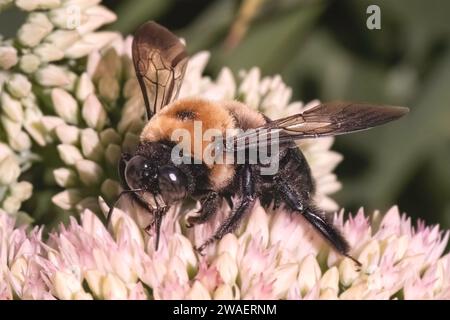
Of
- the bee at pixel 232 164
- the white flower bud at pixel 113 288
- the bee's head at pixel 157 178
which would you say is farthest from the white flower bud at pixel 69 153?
the white flower bud at pixel 113 288

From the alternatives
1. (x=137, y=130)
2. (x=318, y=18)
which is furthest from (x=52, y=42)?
(x=318, y=18)

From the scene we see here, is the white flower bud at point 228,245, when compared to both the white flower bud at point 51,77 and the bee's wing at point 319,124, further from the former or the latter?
the white flower bud at point 51,77

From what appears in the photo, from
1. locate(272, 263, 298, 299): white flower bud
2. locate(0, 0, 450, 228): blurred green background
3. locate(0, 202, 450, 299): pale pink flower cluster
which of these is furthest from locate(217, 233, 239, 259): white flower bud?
locate(0, 0, 450, 228): blurred green background

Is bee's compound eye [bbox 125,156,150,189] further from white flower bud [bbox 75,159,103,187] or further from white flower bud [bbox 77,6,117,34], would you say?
white flower bud [bbox 77,6,117,34]

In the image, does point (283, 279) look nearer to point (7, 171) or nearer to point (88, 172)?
point (88, 172)

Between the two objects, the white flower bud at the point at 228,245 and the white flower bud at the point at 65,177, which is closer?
the white flower bud at the point at 228,245

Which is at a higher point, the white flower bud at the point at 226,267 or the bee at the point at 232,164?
the bee at the point at 232,164
